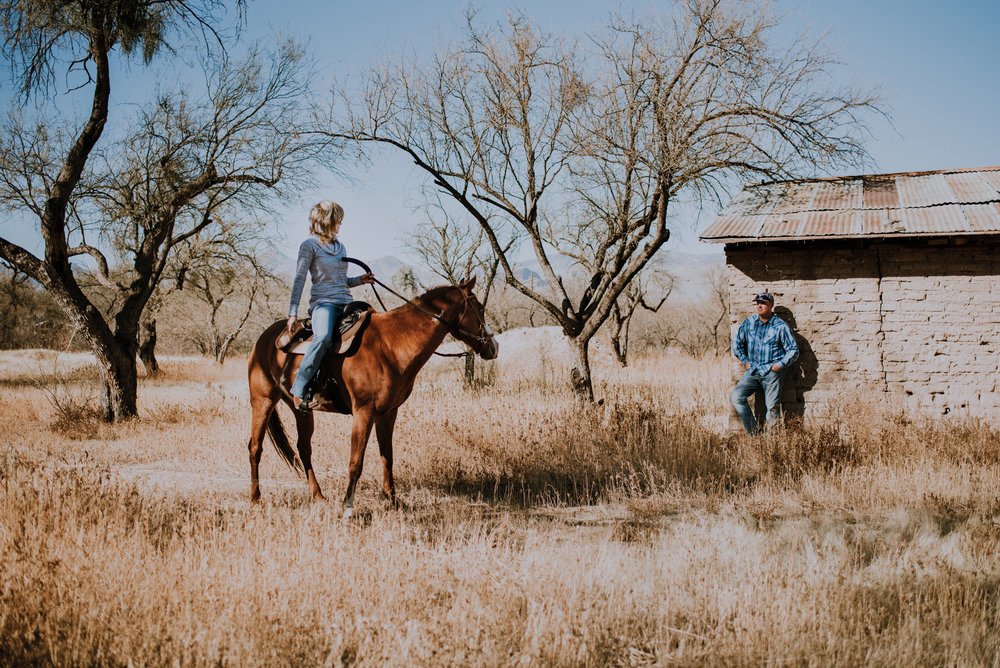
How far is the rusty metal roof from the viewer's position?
349 inches

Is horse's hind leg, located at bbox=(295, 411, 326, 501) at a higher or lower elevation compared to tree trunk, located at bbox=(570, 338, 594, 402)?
lower

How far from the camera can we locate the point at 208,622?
10.1ft

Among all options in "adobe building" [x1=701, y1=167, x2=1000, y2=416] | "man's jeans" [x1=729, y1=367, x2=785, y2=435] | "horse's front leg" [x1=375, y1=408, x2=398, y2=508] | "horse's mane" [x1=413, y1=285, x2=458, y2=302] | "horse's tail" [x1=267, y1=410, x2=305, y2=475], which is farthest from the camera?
"adobe building" [x1=701, y1=167, x2=1000, y2=416]

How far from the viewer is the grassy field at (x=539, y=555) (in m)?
3.08

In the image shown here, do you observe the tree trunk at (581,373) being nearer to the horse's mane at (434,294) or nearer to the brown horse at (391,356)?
the brown horse at (391,356)

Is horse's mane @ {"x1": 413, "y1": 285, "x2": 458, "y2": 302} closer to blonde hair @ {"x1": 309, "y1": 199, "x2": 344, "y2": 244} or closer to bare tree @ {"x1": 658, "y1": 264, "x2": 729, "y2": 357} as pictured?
blonde hair @ {"x1": 309, "y1": 199, "x2": 344, "y2": 244}

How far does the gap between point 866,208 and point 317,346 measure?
895 cm

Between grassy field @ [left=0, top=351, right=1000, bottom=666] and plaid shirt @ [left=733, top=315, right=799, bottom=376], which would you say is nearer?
grassy field @ [left=0, top=351, right=1000, bottom=666]

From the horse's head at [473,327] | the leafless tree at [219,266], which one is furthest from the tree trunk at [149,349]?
the horse's head at [473,327]

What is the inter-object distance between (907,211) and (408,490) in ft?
28.3

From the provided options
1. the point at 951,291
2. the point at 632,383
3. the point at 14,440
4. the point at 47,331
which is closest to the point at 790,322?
the point at 951,291

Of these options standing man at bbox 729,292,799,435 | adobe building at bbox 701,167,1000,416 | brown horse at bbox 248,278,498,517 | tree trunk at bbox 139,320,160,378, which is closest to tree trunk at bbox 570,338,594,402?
adobe building at bbox 701,167,1000,416

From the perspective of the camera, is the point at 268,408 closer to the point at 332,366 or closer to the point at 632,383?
the point at 332,366

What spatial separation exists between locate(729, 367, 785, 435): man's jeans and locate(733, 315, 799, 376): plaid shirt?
4.9 inches
